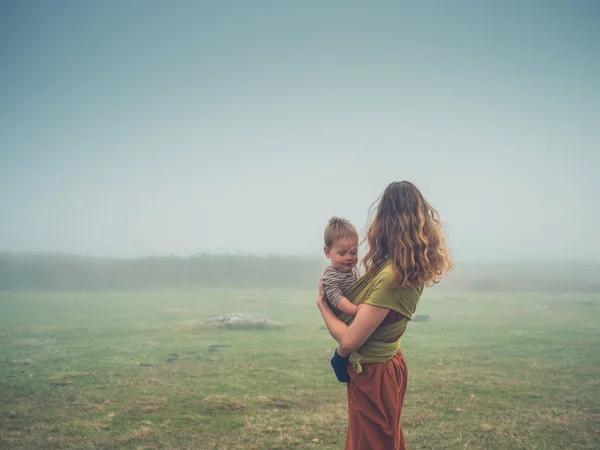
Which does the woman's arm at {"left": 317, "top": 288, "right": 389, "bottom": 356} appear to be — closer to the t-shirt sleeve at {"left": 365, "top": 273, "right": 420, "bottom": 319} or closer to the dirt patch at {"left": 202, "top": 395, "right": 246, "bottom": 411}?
the t-shirt sleeve at {"left": 365, "top": 273, "right": 420, "bottom": 319}

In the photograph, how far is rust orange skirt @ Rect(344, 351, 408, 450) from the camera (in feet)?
10.4

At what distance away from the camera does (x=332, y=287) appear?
3230 mm

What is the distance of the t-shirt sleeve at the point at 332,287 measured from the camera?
3.17 m

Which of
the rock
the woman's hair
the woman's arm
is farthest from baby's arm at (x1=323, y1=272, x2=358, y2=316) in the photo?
the rock

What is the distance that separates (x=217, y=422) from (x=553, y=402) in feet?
17.3

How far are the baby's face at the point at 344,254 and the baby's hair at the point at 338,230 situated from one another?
0.10 ft

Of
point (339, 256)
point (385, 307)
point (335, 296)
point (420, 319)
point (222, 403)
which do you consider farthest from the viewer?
point (420, 319)

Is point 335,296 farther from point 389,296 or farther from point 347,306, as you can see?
point 389,296

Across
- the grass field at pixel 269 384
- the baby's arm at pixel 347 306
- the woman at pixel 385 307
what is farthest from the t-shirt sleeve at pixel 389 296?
the grass field at pixel 269 384

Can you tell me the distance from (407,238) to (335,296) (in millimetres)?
602

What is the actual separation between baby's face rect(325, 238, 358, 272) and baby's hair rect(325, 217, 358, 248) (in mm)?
29

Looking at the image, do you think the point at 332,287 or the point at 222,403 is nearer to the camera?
the point at 332,287

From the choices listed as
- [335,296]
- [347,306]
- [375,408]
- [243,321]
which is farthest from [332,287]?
[243,321]

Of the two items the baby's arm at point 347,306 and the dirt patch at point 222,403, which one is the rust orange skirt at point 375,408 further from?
the dirt patch at point 222,403
